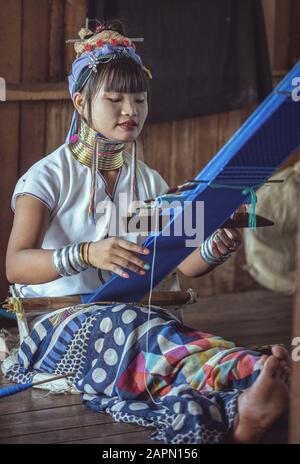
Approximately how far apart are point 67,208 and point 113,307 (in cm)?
40

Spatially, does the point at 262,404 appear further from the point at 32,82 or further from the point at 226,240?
the point at 32,82

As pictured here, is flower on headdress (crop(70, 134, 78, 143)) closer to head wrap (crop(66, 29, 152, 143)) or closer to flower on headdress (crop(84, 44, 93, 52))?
head wrap (crop(66, 29, 152, 143))

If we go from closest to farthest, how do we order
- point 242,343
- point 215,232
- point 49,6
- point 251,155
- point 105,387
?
point 251,155 < point 105,387 < point 215,232 < point 242,343 < point 49,6

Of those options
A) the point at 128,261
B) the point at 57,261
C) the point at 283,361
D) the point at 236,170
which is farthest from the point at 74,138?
the point at 283,361

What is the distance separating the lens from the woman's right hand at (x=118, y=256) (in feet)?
7.78

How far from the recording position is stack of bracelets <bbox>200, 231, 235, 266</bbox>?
269cm

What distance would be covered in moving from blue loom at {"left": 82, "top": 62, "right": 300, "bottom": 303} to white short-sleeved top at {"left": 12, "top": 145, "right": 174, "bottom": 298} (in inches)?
6.5

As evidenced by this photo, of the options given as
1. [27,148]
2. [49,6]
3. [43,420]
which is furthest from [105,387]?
[49,6]

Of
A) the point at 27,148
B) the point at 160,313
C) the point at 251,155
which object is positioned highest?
the point at 27,148

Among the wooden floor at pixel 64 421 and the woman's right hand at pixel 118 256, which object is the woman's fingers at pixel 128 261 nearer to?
the woman's right hand at pixel 118 256

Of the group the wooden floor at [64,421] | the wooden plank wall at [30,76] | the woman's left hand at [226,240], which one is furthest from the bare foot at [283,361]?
the wooden plank wall at [30,76]

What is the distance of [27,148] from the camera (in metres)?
3.64
